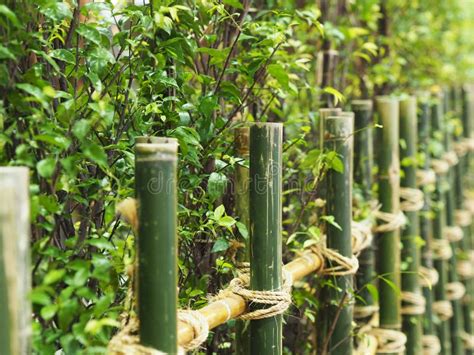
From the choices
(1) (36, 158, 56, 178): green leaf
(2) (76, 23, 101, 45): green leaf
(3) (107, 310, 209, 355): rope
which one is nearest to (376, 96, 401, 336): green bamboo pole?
(3) (107, 310, 209, 355): rope

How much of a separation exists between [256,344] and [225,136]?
44cm

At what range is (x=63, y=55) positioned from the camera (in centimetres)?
112

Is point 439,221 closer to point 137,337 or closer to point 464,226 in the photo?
point 464,226

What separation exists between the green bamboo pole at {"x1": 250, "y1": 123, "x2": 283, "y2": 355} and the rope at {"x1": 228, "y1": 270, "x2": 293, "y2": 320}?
1cm

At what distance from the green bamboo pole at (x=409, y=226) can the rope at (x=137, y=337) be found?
1.22 m

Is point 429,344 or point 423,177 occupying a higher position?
point 423,177

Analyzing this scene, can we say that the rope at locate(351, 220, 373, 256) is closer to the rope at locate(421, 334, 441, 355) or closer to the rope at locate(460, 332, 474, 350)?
the rope at locate(421, 334, 441, 355)

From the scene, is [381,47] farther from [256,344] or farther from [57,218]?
[57,218]

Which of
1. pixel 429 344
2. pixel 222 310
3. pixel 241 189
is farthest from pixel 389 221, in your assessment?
pixel 222 310

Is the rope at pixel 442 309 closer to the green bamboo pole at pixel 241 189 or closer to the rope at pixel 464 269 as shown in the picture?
the rope at pixel 464 269

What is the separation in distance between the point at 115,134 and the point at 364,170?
1013 millimetres

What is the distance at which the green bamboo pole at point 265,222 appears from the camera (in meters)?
1.31

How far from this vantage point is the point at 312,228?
1.69 meters

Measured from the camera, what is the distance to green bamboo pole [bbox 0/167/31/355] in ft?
2.71
